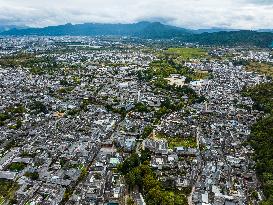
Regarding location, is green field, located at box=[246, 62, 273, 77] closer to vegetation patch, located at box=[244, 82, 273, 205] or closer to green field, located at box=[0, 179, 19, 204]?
vegetation patch, located at box=[244, 82, 273, 205]

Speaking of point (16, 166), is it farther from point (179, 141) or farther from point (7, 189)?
→ point (179, 141)

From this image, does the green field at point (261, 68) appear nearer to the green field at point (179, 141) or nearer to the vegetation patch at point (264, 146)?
the vegetation patch at point (264, 146)

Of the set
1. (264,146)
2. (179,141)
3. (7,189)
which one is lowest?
(7,189)

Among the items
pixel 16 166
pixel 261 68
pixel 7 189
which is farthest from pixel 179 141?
pixel 261 68

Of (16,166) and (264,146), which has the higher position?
(264,146)

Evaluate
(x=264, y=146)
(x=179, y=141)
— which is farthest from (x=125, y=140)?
(x=264, y=146)

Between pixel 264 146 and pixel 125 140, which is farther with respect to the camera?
pixel 125 140

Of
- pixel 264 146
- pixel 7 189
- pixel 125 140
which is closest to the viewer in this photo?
pixel 7 189

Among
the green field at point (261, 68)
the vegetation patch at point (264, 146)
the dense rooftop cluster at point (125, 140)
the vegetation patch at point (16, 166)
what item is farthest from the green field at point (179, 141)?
the green field at point (261, 68)

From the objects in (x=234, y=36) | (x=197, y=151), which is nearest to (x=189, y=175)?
(x=197, y=151)

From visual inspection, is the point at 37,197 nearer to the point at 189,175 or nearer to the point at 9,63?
the point at 189,175

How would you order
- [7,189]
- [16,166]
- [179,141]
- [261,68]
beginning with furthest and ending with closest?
[261,68]
[179,141]
[16,166]
[7,189]

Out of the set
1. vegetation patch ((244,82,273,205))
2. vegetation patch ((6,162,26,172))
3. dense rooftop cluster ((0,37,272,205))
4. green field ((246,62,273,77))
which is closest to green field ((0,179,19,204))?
dense rooftop cluster ((0,37,272,205))
